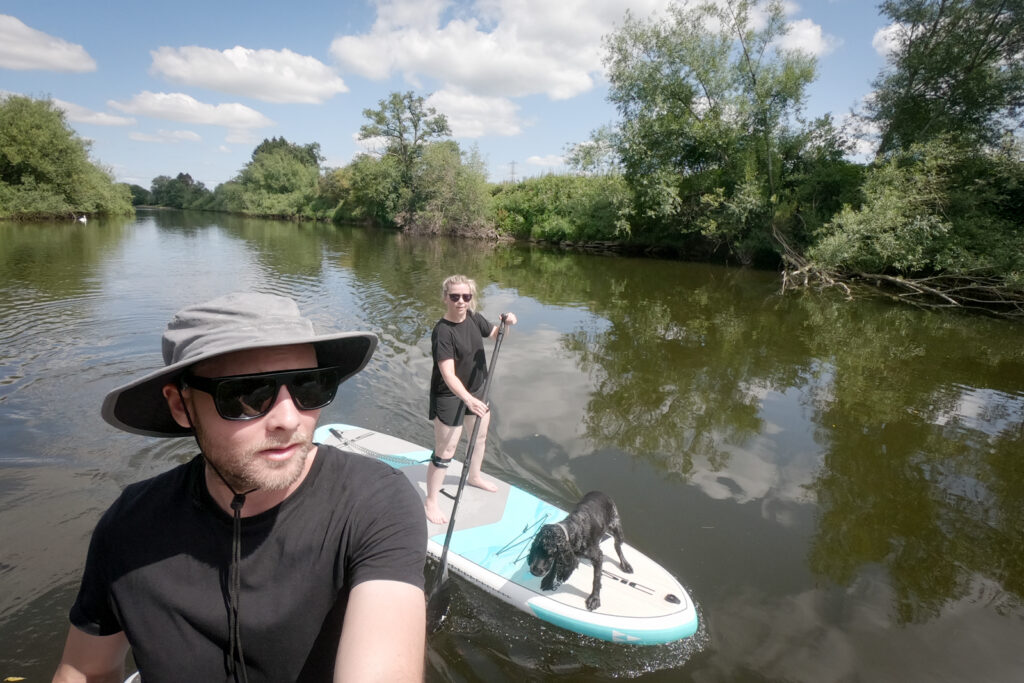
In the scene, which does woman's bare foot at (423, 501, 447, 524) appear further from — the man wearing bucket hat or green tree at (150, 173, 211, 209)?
green tree at (150, 173, 211, 209)

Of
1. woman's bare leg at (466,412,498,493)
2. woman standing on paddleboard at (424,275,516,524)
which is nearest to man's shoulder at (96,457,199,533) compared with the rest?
woman standing on paddleboard at (424,275,516,524)

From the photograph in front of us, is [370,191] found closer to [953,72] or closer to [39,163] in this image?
[39,163]

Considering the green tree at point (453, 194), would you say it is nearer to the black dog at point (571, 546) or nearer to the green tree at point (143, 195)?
the black dog at point (571, 546)

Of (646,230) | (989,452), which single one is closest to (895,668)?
(989,452)

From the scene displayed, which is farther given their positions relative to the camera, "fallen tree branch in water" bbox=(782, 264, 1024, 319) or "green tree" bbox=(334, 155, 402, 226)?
"green tree" bbox=(334, 155, 402, 226)

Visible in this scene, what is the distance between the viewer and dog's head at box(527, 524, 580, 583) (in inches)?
146

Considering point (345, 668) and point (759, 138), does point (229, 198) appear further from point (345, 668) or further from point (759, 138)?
point (345, 668)

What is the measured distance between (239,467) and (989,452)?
32.5ft

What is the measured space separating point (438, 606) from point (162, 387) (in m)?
3.06

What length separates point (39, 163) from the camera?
4059 cm

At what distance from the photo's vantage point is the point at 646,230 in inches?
1303

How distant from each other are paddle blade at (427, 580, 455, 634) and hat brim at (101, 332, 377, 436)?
2723 mm

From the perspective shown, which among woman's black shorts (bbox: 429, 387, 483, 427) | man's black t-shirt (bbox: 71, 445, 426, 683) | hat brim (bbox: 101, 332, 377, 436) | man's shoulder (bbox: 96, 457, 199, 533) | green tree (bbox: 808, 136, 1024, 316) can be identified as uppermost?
Result: green tree (bbox: 808, 136, 1024, 316)

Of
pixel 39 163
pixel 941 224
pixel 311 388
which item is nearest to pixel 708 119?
A: pixel 941 224
